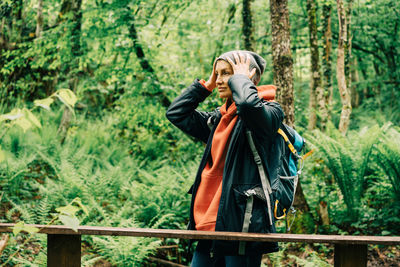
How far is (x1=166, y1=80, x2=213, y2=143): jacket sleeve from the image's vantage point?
2842 mm

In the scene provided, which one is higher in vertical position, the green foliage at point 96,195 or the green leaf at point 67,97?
the green leaf at point 67,97

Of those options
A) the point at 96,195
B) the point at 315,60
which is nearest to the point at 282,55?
the point at 96,195

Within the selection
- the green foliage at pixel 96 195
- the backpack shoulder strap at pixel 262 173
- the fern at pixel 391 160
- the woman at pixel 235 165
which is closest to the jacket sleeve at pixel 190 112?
the woman at pixel 235 165

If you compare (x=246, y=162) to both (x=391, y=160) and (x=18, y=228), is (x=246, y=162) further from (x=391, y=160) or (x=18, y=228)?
(x=391, y=160)

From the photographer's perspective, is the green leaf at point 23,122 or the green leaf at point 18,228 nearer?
the green leaf at point 23,122

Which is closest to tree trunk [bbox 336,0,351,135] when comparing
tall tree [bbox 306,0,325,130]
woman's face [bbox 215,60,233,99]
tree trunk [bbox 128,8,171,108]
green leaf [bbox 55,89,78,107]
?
tall tree [bbox 306,0,325,130]

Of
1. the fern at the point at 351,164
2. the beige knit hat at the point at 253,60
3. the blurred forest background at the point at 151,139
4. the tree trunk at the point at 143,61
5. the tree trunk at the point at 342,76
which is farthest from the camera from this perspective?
the tree trunk at the point at 143,61

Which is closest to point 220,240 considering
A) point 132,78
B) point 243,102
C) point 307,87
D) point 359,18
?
point 243,102

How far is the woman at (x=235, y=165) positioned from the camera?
225 centimetres

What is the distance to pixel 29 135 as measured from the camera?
7.89 metres

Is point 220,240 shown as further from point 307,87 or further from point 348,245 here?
point 307,87

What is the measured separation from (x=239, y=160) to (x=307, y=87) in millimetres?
14785

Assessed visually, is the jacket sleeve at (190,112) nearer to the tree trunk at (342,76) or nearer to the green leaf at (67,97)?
the green leaf at (67,97)

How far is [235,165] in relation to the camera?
2301 mm
